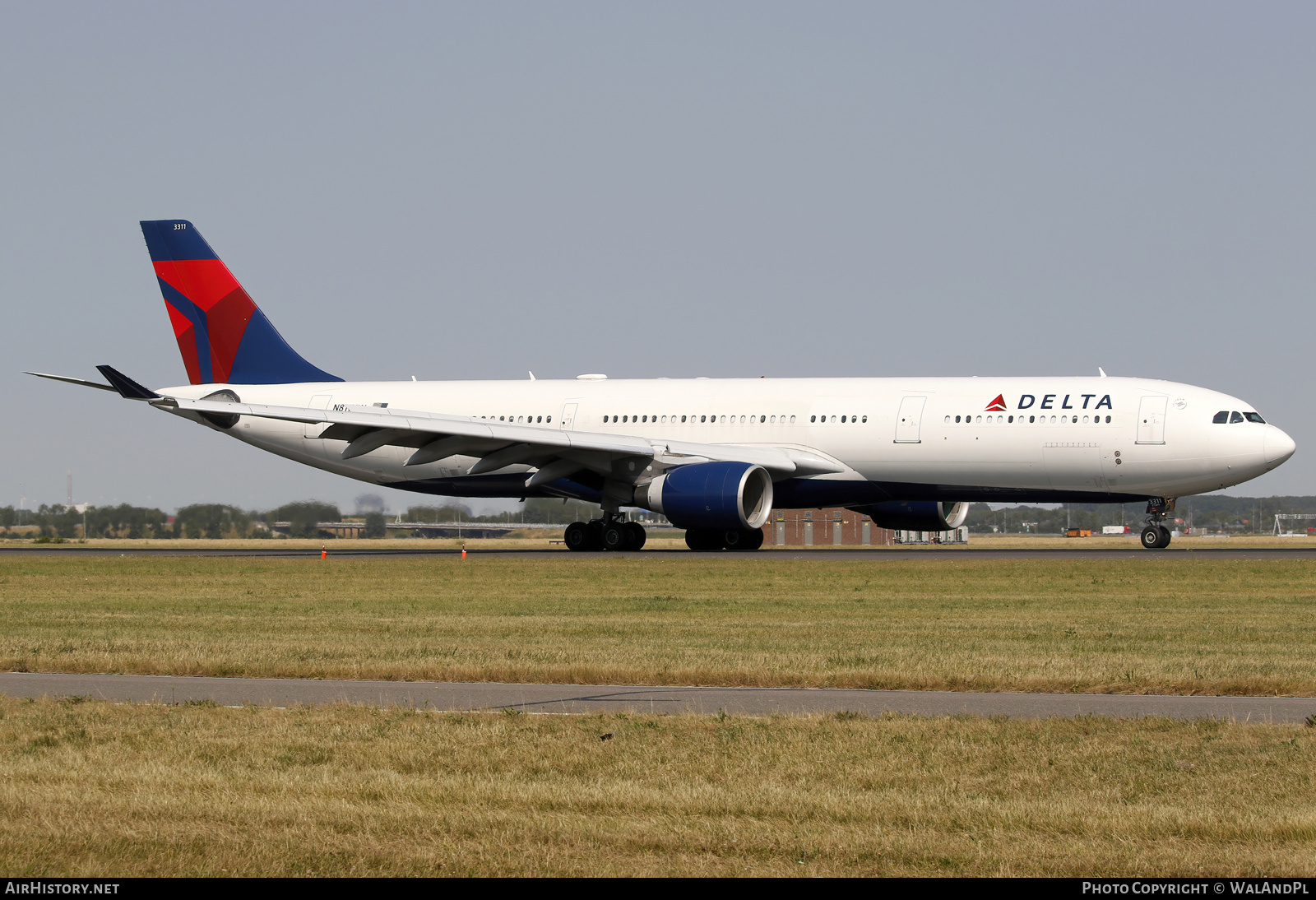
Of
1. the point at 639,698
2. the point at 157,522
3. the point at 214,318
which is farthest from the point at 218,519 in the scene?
the point at 639,698

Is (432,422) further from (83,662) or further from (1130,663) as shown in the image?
(1130,663)

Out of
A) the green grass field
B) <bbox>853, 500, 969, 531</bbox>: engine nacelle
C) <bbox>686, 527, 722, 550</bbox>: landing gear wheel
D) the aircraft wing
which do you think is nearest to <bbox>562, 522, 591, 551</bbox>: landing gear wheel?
the aircraft wing

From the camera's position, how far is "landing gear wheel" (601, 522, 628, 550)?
36.3 metres

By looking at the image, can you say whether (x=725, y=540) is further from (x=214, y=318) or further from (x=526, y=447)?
(x=214, y=318)

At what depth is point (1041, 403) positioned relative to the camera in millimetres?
33094

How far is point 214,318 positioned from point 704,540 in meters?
15.2

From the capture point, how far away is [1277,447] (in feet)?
106

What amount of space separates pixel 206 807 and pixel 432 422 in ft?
87.9

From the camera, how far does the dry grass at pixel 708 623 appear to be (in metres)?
13.4

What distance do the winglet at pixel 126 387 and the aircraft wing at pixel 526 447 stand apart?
15.6 inches

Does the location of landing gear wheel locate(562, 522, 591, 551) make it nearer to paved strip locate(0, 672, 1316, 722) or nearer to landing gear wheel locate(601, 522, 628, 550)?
landing gear wheel locate(601, 522, 628, 550)

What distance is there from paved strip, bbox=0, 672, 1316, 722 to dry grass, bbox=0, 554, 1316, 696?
0.48 metres

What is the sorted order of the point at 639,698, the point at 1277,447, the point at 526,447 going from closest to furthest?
1. the point at 639,698
2. the point at 1277,447
3. the point at 526,447

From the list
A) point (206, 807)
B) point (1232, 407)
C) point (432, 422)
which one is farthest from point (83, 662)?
point (1232, 407)
